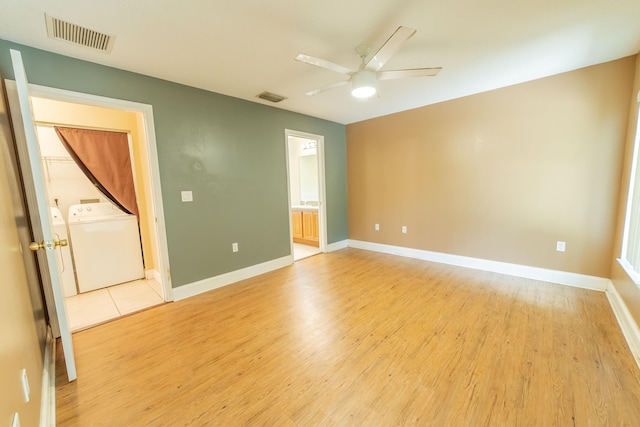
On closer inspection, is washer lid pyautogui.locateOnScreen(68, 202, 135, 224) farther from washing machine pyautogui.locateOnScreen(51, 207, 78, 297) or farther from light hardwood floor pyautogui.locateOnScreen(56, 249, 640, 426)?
light hardwood floor pyautogui.locateOnScreen(56, 249, 640, 426)

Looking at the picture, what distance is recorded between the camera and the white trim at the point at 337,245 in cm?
489

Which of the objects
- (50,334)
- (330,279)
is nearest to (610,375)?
(330,279)

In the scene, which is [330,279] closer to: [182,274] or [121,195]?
[182,274]

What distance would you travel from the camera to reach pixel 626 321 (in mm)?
2104

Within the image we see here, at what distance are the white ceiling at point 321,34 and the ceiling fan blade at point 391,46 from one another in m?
0.21

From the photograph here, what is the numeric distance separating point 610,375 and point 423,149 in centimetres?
319

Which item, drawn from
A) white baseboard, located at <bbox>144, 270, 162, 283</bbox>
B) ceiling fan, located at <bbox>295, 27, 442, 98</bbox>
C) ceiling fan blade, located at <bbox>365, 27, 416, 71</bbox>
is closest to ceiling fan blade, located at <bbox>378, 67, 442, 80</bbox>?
ceiling fan, located at <bbox>295, 27, 442, 98</bbox>

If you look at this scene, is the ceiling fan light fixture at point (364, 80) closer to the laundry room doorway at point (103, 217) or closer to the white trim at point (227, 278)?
the laundry room doorway at point (103, 217)

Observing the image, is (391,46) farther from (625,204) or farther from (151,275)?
(151,275)

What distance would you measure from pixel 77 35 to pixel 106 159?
2055 mm

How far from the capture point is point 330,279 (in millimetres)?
3441

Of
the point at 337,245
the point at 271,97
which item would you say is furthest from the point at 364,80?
the point at 337,245

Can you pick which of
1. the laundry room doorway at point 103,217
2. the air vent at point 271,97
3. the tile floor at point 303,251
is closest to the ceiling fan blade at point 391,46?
the air vent at point 271,97

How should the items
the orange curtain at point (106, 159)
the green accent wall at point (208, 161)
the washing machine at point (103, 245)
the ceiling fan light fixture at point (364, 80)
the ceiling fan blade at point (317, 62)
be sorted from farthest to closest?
the orange curtain at point (106, 159) < the washing machine at point (103, 245) < the green accent wall at point (208, 161) < the ceiling fan light fixture at point (364, 80) < the ceiling fan blade at point (317, 62)
